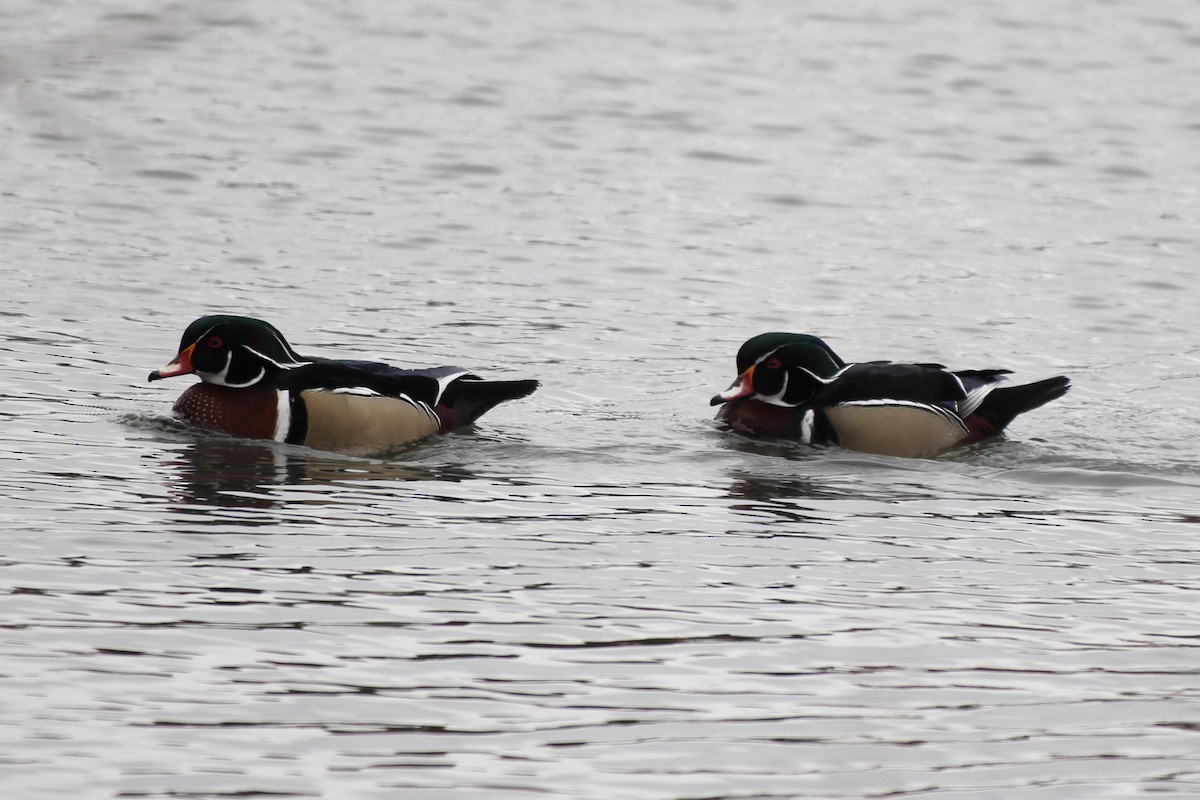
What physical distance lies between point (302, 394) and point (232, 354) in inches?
19.8

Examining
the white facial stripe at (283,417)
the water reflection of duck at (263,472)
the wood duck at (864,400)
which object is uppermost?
the wood duck at (864,400)

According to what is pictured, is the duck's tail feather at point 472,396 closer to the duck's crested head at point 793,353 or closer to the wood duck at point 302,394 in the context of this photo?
the wood duck at point 302,394

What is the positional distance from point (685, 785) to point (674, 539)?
296 cm

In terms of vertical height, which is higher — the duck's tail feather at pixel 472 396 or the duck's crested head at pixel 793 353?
the duck's crested head at pixel 793 353

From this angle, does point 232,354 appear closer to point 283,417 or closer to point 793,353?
point 283,417

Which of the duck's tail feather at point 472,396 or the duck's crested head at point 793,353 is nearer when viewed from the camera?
the duck's tail feather at point 472,396

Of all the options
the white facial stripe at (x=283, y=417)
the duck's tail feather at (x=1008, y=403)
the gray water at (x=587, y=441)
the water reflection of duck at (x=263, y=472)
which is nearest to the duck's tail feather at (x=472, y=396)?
the gray water at (x=587, y=441)

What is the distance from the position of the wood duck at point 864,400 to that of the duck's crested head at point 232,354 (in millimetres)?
2460

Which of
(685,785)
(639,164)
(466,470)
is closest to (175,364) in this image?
(466,470)

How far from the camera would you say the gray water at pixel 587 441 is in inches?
231

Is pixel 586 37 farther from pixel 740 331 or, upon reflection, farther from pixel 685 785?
pixel 685 785

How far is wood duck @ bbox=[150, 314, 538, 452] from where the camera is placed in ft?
33.6

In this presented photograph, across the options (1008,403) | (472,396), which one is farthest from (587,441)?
(1008,403)

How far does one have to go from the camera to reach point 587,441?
10.6 m
